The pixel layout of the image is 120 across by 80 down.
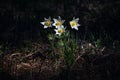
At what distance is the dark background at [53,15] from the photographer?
457cm

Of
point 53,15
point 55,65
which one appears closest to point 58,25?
point 55,65

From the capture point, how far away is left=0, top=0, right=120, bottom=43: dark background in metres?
4.57

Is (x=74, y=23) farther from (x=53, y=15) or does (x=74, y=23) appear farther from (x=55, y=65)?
(x=53, y=15)

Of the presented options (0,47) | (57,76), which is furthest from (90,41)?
(0,47)

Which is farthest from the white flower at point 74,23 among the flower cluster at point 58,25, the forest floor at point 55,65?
the forest floor at point 55,65

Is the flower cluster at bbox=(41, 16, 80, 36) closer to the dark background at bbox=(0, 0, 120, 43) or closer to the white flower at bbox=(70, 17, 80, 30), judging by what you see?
the white flower at bbox=(70, 17, 80, 30)

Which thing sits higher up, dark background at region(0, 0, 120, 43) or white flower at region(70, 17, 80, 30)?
dark background at region(0, 0, 120, 43)

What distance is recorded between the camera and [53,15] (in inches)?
200

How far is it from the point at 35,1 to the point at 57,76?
200 centimetres

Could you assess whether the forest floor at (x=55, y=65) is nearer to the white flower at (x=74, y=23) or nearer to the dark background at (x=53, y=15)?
the white flower at (x=74, y=23)

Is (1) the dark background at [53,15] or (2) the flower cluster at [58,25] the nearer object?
(2) the flower cluster at [58,25]

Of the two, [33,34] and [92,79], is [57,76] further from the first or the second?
[33,34]

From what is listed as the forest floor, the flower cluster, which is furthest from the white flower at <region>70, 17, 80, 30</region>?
the forest floor

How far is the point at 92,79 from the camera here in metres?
3.61
